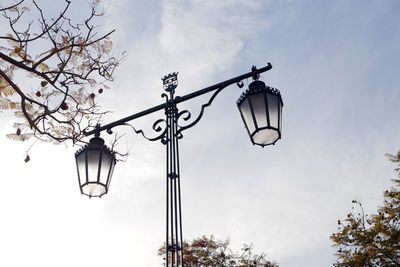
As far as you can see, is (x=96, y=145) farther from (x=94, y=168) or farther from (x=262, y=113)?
(x=262, y=113)

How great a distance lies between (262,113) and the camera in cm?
346

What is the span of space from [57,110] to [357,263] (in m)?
12.0

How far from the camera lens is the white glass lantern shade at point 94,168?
371 centimetres

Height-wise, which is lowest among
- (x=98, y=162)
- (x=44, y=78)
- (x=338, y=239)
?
(x=98, y=162)

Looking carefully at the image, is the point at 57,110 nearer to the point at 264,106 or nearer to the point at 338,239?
the point at 264,106

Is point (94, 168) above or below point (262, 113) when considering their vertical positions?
below

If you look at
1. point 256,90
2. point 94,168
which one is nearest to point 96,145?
point 94,168

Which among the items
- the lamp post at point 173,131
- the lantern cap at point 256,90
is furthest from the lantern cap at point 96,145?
the lantern cap at point 256,90

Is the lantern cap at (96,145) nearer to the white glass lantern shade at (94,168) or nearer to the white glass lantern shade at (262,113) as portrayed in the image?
the white glass lantern shade at (94,168)

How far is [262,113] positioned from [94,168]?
1697 mm

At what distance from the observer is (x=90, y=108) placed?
154 inches

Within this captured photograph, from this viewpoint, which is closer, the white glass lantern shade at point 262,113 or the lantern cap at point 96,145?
the white glass lantern shade at point 262,113

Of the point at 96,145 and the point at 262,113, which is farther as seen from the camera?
the point at 96,145

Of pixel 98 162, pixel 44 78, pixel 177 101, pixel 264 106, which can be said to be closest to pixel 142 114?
pixel 177 101
